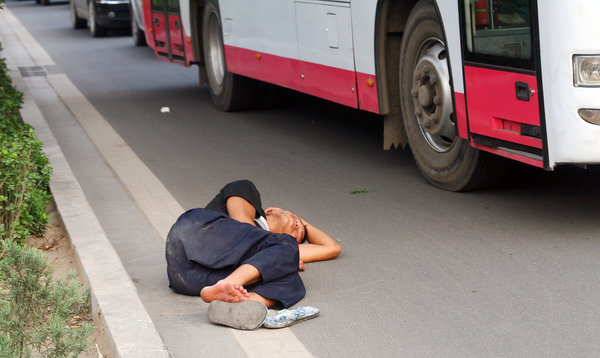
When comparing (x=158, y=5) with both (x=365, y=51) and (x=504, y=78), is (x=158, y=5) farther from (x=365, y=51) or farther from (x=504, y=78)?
(x=504, y=78)

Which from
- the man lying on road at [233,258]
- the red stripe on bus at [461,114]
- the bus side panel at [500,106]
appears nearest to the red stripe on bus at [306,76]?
the red stripe on bus at [461,114]

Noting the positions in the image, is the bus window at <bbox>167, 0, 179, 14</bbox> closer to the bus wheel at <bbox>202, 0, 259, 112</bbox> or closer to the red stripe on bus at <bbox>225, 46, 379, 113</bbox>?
the bus wheel at <bbox>202, 0, 259, 112</bbox>

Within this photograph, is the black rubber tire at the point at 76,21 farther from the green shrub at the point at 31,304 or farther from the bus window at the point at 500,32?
the green shrub at the point at 31,304

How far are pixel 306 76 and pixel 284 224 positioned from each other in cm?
372

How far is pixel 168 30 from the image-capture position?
13.9 m

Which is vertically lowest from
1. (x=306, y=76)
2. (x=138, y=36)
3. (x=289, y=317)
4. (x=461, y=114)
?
(x=289, y=317)

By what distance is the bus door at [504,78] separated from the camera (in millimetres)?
5922

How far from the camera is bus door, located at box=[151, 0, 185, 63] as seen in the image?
1352cm

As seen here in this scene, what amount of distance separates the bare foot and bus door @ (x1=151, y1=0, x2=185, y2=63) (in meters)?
8.87

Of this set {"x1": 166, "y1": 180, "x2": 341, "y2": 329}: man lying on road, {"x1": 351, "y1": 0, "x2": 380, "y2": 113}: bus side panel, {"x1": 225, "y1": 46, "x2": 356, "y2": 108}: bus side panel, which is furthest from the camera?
{"x1": 225, "y1": 46, "x2": 356, "y2": 108}: bus side panel

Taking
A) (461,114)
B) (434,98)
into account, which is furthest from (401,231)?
(434,98)

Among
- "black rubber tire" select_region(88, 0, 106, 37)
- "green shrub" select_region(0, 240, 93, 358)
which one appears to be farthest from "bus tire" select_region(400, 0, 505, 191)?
"black rubber tire" select_region(88, 0, 106, 37)

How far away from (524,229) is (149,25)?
9.61 m

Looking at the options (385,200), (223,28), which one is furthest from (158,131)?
(385,200)
